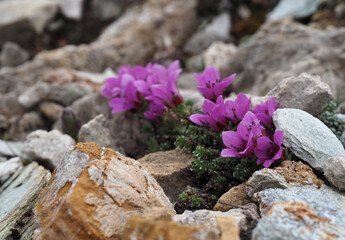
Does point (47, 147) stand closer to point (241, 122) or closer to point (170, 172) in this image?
point (170, 172)

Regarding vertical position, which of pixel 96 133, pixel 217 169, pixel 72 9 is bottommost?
pixel 217 169

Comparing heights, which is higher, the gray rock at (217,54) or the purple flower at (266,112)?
the purple flower at (266,112)

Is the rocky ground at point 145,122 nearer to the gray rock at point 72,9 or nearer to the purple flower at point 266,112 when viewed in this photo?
the gray rock at point 72,9

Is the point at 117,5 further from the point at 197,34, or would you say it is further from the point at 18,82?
the point at 18,82

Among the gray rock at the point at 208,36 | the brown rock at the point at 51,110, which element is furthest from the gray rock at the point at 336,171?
the gray rock at the point at 208,36

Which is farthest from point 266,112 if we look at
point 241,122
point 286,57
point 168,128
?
point 286,57

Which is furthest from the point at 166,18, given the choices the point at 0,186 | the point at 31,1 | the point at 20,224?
the point at 20,224

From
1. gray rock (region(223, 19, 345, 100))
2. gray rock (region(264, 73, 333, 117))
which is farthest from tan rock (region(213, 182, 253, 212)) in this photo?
gray rock (region(223, 19, 345, 100))
